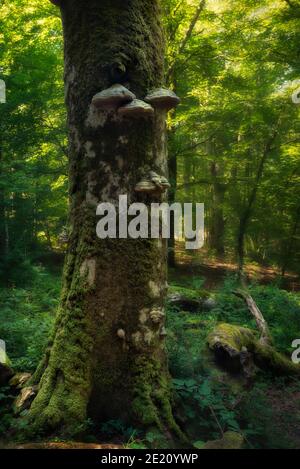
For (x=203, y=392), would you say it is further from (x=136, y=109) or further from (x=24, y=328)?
(x=24, y=328)

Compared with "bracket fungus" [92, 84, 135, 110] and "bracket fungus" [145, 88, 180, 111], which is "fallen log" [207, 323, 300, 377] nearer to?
"bracket fungus" [145, 88, 180, 111]

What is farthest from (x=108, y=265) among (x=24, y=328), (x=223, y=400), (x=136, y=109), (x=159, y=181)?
(x=24, y=328)

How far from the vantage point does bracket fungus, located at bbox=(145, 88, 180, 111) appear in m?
3.42

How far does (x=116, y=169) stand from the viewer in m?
3.43

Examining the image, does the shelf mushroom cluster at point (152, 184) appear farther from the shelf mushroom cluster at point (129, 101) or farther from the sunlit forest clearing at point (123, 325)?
the shelf mushroom cluster at point (129, 101)

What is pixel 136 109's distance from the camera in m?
3.27

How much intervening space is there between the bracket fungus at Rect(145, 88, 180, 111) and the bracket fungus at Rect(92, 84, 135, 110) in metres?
0.23

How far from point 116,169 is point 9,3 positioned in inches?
489

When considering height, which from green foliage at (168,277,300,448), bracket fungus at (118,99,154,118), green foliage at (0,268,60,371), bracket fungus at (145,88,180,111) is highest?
bracket fungus at (145,88,180,111)

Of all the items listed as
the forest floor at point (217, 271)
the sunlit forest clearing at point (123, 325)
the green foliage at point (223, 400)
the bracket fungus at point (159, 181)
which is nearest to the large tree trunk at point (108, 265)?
the sunlit forest clearing at point (123, 325)

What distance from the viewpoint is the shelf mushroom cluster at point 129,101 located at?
3.22m

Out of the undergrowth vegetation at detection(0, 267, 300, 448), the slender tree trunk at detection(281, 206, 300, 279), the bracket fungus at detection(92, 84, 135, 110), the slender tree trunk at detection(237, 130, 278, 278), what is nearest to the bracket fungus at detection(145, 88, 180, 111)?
the bracket fungus at detection(92, 84, 135, 110)
